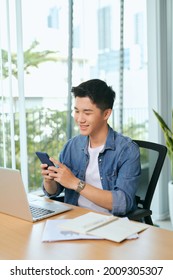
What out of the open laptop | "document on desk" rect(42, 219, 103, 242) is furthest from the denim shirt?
"document on desk" rect(42, 219, 103, 242)

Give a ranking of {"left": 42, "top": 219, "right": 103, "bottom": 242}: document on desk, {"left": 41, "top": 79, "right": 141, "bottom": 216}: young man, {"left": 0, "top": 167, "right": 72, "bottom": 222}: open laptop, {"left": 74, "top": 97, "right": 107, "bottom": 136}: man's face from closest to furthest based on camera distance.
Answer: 1. {"left": 42, "top": 219, "right": 103, "bottom": 242}: document on desk
2. {"left": 0, "top": 167, "right": 72, "bottom": 222}: open laptop
3. {"left": 41, "top": 79, "right": 141, "bottom": 216}: young man
4. {"left": 74, "top": 97, "right": 107, "bottom": 136}: man's face

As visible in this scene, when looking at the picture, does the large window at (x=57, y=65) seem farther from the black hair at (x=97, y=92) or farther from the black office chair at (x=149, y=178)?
the black office chair at (x=149, y=178)

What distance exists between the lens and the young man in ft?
5.05

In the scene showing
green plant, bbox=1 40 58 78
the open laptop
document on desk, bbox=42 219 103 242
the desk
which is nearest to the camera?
the desk

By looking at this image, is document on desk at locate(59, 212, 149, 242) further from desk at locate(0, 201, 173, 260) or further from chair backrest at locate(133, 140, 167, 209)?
chair backrest at locate(133, 140, 167, 209)

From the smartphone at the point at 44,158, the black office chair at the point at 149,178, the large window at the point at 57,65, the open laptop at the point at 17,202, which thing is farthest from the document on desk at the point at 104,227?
the large window at the point at 57,65

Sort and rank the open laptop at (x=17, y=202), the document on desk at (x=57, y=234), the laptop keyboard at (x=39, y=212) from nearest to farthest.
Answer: the document on desk at (x=57, y=234) → the open laptop at (x=17, y=202) → the laptop keyboard at (x=39, y=212)

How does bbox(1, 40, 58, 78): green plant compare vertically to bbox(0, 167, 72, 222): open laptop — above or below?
above

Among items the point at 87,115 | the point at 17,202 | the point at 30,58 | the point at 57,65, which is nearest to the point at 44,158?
the point at 17,202

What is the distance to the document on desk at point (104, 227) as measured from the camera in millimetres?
1169

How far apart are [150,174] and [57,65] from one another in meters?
1.91

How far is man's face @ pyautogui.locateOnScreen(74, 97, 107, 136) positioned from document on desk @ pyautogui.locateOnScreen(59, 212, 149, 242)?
524 mm

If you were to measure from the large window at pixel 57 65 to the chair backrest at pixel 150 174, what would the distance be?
1167 millimetres
